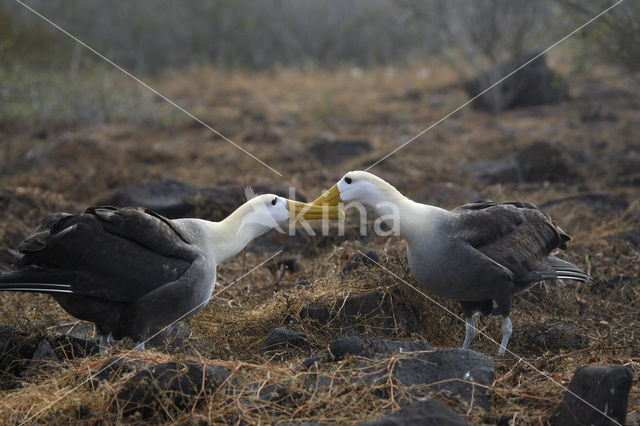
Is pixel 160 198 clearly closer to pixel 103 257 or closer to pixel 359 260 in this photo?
pixel 359 260

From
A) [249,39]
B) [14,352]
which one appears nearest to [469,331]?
[14,352]

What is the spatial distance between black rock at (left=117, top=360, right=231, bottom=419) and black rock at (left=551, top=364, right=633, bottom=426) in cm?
185

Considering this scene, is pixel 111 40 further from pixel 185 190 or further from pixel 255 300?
pixel 255 300

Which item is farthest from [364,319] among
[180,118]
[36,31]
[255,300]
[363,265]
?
[36,31]

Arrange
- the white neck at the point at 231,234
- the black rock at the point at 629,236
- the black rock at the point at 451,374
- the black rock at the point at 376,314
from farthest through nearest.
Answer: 1. the black rock at the point at 629,236
2. the white neck at the point at 231,234
3. the black rock at the point at 376,314
4. the black rock at the point at 451,374

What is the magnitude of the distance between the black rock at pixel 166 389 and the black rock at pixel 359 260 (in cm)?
223

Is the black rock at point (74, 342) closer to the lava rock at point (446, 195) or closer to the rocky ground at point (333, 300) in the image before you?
the rocky ground at point (333, 300)

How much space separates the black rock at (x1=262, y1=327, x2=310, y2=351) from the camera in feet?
15.3

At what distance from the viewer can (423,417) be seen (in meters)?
3.22

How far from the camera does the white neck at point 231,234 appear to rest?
5059 mm

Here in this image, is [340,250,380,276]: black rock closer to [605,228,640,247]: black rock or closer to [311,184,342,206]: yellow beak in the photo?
[311,184,342,206]: yellow beak

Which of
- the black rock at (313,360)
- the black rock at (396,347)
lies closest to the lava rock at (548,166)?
the black rock at (396,347)

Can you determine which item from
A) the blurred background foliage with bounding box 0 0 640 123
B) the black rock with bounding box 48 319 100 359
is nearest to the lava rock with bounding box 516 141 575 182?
the blurred background foliage with bounding box 0 0 640 123

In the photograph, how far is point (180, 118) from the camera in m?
15.0
